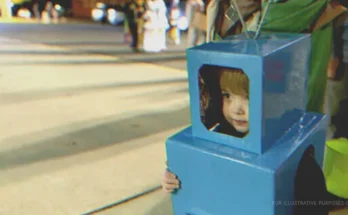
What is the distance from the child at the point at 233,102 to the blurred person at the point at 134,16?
705cm

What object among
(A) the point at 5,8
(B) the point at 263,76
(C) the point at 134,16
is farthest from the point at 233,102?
(A) the point at 5,8

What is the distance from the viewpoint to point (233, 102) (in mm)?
1410

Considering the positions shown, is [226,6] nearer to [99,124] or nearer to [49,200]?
[49,200]

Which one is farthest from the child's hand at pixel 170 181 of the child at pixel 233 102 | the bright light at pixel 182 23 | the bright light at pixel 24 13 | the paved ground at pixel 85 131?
the bright light at pixel 24 13

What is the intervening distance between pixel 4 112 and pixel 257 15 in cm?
317

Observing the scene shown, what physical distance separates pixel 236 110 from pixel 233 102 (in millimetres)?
31

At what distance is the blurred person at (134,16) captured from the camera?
8273 millimetres

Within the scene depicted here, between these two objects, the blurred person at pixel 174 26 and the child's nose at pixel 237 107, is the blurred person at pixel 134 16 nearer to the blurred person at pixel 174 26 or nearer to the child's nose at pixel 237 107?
the blurred person at pixel 174 26

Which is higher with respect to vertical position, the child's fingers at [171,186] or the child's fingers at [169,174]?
the child's fingers at [169,174]

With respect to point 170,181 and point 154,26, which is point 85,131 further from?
point 154,26

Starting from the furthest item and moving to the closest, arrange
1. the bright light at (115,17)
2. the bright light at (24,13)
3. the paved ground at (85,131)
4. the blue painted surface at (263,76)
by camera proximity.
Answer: the bright light at (24,13), the bright light at (115,17), the paved ground at (85,131), the blue painted surface at (263,76)

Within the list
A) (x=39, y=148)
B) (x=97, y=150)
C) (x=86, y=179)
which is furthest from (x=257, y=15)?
(x=39, y=148)

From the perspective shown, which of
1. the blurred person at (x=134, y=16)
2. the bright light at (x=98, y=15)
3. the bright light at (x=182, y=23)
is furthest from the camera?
the bright light at (x=98, y=15)

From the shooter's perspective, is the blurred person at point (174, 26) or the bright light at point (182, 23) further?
the bright light at point (182, 23)
